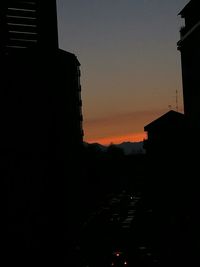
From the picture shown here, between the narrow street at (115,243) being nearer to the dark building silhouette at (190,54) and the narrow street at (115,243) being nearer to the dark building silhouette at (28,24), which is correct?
the dark building silhouette at (28,24)

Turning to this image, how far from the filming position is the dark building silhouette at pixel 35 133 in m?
2.83

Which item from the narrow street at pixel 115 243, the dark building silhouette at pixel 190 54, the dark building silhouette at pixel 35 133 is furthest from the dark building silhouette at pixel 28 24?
the dark building silhouette at pixel 190 54

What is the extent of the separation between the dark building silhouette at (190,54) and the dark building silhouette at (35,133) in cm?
3464

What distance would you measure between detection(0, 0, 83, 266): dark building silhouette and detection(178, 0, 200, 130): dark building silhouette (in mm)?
34643

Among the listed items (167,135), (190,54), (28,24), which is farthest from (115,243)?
(190,54)

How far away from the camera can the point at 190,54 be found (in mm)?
40562

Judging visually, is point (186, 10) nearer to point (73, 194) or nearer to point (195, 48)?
point (195, 48)

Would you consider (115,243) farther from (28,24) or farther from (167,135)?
(28,24)

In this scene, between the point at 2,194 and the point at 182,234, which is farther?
the point at 182,234

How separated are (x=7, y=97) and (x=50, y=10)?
34.2 inches

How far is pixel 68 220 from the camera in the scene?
3.34 metres

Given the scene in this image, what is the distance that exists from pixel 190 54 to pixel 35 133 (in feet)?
128

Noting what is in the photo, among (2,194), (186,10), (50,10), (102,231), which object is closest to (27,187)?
(2,194)

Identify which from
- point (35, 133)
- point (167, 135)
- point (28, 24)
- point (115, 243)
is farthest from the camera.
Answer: point (167, 135)
